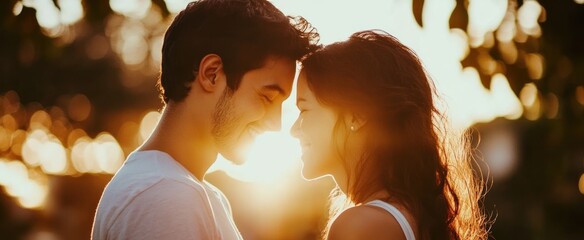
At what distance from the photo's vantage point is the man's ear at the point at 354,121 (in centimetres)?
369

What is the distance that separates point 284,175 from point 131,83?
10.5 metres

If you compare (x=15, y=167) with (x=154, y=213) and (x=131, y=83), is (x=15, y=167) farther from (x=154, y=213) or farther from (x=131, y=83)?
(x=154, y=213)

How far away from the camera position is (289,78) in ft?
13.3

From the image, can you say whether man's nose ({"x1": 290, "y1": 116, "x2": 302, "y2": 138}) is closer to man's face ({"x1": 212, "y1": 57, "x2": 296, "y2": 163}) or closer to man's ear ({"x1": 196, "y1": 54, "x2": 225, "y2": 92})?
man's face ({"x1": 212, "y1": 57, "x2": 296, "y2": 163})

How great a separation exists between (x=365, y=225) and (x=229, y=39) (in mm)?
1165

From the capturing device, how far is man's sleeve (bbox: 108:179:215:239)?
3289 mm

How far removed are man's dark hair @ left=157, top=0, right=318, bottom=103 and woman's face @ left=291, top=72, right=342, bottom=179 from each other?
0.70ft

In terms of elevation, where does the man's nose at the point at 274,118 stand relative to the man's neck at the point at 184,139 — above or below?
below

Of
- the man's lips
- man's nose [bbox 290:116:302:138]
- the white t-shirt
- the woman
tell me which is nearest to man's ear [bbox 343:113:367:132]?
the woman

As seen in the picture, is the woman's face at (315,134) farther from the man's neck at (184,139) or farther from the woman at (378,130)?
the man's neck at (184,139)

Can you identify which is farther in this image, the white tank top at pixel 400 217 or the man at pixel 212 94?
the man at pixel 212 94

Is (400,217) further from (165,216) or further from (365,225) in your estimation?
(165,216)

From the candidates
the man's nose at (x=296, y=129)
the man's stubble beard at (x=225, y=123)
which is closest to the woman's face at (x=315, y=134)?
the man's nose at (x=296, y=129)

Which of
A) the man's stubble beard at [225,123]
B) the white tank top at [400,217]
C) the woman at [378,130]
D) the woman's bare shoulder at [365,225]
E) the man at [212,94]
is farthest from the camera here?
the man's stubble beard at [225,123]
